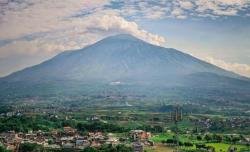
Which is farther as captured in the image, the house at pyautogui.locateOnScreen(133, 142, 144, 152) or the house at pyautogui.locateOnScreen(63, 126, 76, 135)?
the house at pyautogui.locateOnScreen(63, 126, 76, 135)

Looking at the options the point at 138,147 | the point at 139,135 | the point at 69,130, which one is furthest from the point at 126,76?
the point at 138,147

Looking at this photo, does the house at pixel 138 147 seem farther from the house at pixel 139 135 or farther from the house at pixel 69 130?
the house at pixel 69 130

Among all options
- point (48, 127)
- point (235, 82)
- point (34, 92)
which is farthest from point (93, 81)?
point (48, 127)

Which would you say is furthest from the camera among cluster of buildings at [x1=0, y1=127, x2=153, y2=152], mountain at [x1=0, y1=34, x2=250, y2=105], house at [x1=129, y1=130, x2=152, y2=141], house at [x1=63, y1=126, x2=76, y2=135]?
mountain at [x1=0, y1=34, x2=250, y2=105]

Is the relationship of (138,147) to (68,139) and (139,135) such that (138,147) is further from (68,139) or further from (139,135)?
(68,139)

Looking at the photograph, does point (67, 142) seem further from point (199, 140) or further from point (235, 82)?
point (235, 82)

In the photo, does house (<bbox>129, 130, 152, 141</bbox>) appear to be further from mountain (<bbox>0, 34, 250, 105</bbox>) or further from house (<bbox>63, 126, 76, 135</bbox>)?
mountain (<bbox>0, 34, 250, 105</bbox>)

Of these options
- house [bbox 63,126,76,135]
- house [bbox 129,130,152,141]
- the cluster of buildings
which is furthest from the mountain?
the cluster of buildings

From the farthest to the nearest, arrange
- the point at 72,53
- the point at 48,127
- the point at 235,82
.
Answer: the point at 72,53
the point at 235,82
the point at 48,127
